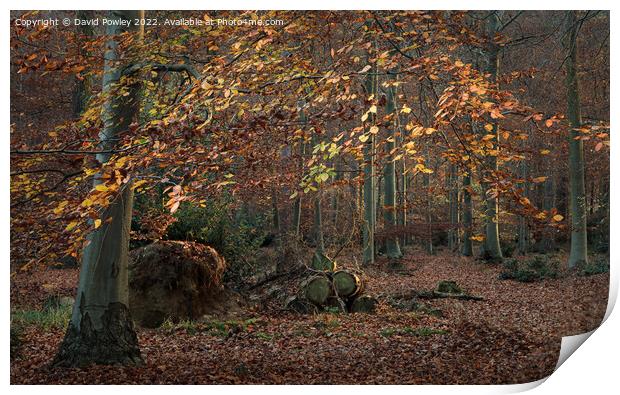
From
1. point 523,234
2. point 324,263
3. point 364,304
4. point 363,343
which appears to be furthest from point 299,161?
point 523,234

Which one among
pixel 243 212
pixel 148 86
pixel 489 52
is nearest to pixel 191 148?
pixel 148 86

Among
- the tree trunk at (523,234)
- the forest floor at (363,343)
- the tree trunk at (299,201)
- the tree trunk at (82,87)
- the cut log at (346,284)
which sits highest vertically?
the tree trunk at (82,87)

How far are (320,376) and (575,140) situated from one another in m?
2.88

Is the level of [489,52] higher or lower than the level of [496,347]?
higher

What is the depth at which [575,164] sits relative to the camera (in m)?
4.80

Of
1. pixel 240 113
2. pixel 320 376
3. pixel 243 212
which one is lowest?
pixel 320 376

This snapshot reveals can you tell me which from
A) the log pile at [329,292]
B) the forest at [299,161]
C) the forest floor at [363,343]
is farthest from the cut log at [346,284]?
the forest floor at [363,343]

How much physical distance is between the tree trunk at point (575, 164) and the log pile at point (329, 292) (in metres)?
2.08

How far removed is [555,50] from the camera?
517 cm

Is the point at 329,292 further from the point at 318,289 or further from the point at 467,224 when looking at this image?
the point at 467,224

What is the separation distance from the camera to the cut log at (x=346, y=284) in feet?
20.7

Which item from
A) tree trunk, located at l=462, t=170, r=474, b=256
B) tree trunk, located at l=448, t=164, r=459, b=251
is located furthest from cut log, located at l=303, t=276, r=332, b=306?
tree trunk, located at l=462, t=170, r=474, b=256

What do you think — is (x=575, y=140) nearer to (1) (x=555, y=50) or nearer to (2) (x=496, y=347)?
(1) (x=555, y=50)

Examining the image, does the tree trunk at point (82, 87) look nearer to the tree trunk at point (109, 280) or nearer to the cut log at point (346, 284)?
the tree trunk at point (109, 280)
